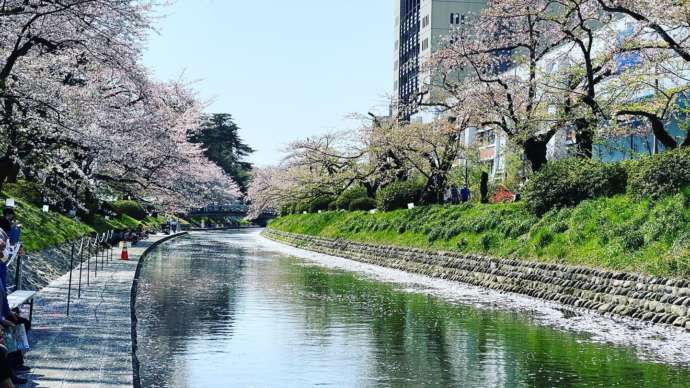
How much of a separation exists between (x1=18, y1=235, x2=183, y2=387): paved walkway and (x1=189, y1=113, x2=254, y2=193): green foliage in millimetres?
105006

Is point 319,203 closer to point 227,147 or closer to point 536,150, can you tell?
point 536,150

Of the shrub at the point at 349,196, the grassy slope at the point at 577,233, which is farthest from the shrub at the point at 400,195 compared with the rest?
the shrub at the point at 349,196

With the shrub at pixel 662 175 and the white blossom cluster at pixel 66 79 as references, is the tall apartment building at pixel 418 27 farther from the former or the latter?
the shrub at pixel 662 175

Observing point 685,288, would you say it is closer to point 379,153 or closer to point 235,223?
point 379,153

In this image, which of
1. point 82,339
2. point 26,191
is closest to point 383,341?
point 82,339

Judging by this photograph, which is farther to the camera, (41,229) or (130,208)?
(130,208)

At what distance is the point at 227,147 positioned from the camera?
134 m

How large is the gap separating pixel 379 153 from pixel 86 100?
92.7 ft

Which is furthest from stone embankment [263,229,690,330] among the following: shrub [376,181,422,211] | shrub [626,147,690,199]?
shrub [376,181,422,211]

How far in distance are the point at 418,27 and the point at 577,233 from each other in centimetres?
9488

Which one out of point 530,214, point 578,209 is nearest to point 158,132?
point 530,214

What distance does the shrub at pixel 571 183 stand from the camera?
27312 millimetres

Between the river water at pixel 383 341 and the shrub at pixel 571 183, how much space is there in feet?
16.9

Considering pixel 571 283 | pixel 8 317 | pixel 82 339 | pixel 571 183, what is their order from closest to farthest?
pixel 8 317
pixel 82 339
pixel 571 283
pixel 571 183
